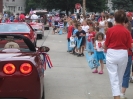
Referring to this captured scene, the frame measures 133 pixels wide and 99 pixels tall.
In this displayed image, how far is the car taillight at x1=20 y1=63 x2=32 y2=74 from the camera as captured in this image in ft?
16.5

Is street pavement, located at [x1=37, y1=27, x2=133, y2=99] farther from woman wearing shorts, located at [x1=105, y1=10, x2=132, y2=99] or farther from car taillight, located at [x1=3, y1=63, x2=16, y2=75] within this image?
car taillight, located at [x1=3, y1=63, x2=16, y2=75]

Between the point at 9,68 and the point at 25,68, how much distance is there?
22 centimetres

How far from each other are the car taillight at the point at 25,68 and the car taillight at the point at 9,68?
0.11 meters

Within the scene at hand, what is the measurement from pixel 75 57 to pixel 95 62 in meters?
4.13

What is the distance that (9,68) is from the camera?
4992mm

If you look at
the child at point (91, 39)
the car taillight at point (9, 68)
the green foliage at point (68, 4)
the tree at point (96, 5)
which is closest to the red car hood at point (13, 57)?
the car taillight at point (9, 68)

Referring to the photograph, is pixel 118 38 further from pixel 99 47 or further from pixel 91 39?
pixel 91 39

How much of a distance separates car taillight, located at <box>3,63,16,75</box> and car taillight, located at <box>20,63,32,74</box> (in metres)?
0.11

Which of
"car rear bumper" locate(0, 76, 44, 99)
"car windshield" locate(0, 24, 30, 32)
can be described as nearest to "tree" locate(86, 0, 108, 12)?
"car windshield" locate(0, 24, 30, 32)

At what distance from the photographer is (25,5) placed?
107125mm

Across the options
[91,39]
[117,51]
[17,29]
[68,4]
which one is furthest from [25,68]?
[68,4]

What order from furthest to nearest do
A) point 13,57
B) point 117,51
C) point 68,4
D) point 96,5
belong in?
point 96,5 < point 68,4 < point 117,51 < point 13,57

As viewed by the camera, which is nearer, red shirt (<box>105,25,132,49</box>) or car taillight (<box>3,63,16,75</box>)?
car taillight (<box>3,63,16,75</box>)

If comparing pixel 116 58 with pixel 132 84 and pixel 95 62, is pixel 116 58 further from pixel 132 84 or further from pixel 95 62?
pixel 95 62
